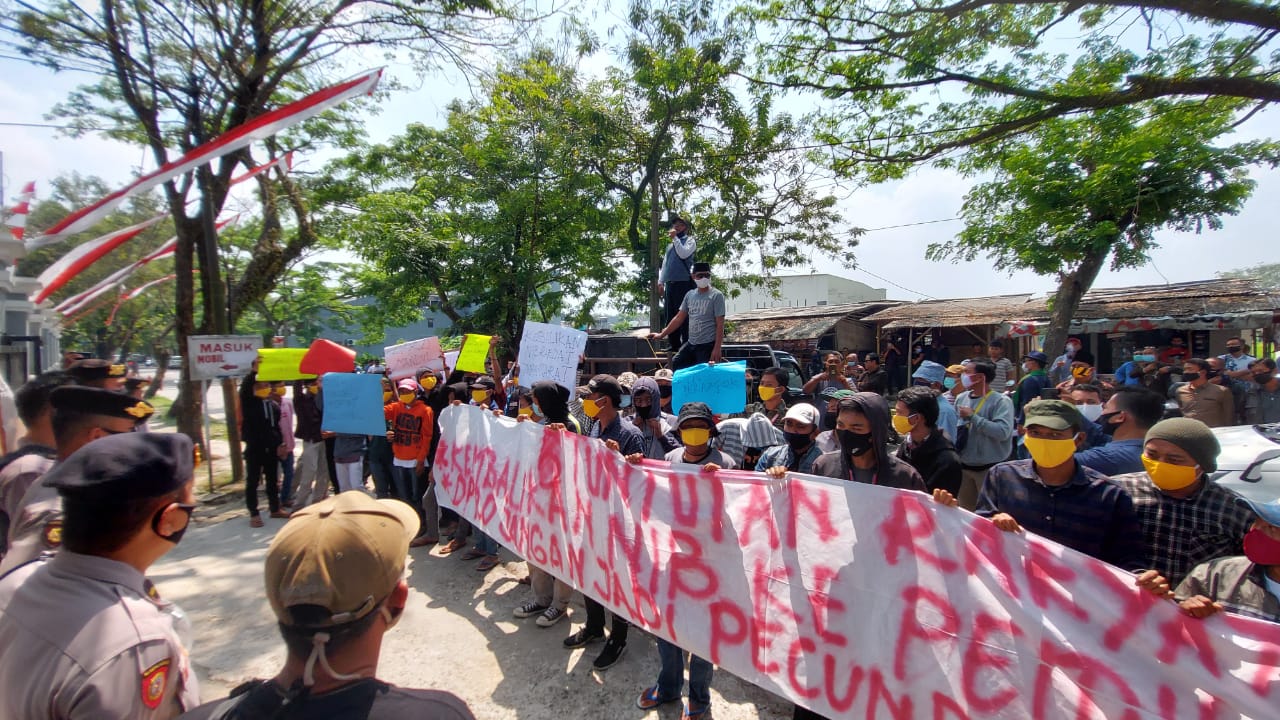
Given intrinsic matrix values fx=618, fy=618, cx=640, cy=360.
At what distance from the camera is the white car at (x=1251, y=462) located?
3.39 m

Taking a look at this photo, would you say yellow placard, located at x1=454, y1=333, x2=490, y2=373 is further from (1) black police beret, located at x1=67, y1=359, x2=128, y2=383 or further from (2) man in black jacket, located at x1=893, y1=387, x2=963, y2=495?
(2) man in black jacket, located at x1=893, y1=387, x2=963, y2=495

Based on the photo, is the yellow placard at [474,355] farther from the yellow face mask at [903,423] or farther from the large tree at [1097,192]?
the large tree at [1097,192]

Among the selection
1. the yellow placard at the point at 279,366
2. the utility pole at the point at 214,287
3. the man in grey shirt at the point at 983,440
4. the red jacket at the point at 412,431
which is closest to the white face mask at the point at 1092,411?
the man in grey shirt at the point at 983,440

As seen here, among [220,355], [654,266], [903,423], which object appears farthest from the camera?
[654,266]

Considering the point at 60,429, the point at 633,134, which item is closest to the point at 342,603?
the point at 60,429

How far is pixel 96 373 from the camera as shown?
3.73 meters

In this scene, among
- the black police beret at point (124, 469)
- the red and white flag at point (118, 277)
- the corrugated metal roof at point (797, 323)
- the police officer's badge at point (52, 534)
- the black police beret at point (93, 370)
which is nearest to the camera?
the black police beret at point (124, 469)

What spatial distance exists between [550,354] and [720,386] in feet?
6.26

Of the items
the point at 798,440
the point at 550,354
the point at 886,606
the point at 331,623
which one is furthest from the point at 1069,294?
the point at 331,623

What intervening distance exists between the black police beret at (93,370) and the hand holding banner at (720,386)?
380cm

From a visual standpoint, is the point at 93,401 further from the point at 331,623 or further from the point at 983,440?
the point at 983,440

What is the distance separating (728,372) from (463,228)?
1090cm

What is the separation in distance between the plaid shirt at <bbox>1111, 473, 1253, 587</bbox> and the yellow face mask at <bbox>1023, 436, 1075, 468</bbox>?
0.92 ft

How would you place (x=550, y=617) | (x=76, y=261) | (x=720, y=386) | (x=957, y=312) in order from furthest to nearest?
(x=957, y=312) → (x=76, y=261) → (x=720, y=386) → (x=550, y=617)
